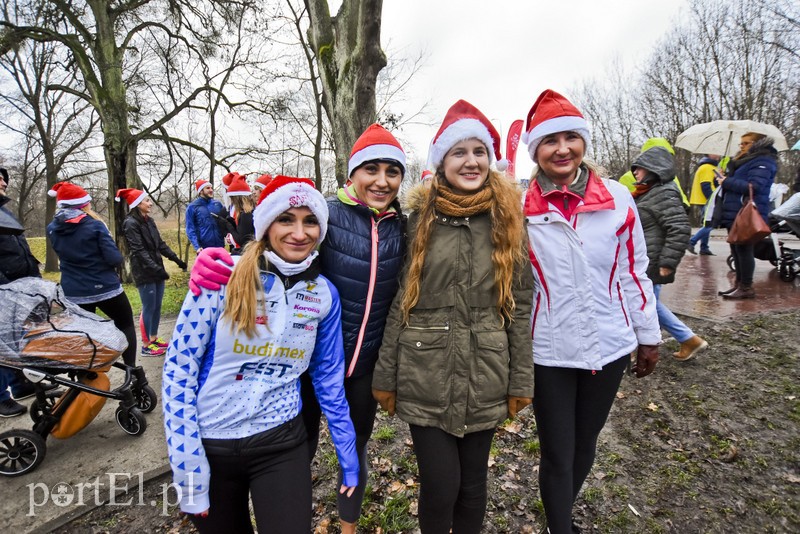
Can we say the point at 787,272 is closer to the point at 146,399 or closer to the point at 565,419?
the point at 565,419

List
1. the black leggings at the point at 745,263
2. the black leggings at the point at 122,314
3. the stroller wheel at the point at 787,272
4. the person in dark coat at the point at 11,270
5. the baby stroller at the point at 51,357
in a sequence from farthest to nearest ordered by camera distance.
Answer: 1. the stroller wheel at the point at 787,272
2. the black leggings at the point at 745,263
3. the black leggings at the point at 122,314
4. the person in dark coat at the point at 11,270
5. the baby stroller at the point at 51,357

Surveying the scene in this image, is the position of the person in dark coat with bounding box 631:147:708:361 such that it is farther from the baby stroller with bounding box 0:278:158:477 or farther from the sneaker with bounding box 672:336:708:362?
the baby stroller with bounding box 0:278:158:477

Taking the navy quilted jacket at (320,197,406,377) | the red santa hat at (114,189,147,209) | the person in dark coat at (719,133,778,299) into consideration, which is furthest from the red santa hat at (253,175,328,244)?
the person in dark coat at (719,133,778,299)

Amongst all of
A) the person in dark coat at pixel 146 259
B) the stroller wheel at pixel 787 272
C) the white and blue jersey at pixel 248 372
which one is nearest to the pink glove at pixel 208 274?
the white and blue jersey at pixel 248 372

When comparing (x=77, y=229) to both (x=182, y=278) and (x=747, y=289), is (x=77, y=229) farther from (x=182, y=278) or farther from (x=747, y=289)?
(x=182, y=278)

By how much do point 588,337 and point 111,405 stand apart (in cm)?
462

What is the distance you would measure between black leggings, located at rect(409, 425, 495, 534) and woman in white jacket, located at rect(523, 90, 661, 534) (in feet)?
1.33

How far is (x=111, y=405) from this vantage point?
13.3 ft

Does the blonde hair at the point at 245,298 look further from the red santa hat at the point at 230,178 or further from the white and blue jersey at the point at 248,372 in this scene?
the red santa hat at the point at 230,178

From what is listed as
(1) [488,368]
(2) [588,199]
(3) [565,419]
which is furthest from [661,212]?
(1) [488,368]

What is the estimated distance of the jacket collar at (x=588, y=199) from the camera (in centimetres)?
184

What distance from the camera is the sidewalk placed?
261 cm

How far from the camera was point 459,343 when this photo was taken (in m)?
1.72

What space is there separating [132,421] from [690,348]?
5.38 metres
